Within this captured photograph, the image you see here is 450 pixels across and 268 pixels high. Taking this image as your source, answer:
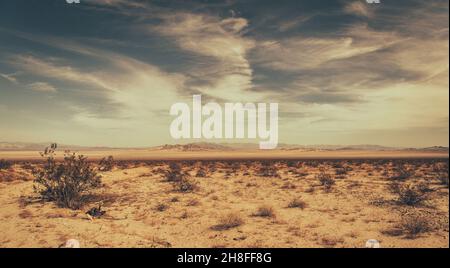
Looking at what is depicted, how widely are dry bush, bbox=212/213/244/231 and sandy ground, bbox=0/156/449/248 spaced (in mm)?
79

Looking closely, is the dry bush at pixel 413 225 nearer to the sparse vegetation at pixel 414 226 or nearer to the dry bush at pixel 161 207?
the sparse vegetation at pixel 414 226

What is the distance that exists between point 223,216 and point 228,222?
0.89 meters

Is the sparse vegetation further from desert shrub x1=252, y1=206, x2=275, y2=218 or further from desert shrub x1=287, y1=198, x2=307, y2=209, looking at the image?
desert shrub x1=252, y1=206, x2=275, y2=218

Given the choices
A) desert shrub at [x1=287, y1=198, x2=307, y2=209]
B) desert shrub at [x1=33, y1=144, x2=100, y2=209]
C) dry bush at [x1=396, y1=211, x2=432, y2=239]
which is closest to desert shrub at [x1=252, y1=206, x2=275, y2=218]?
desert shrub at [x1=287, y1=198, x2=307, y2=209]

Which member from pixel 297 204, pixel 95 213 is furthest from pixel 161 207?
pixel 297 204

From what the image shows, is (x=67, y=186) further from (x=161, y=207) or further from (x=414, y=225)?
(x=414, y=225)

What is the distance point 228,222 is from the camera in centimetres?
1188

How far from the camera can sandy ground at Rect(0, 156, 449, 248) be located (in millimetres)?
10086

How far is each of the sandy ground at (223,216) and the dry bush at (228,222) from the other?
3.1 inches
